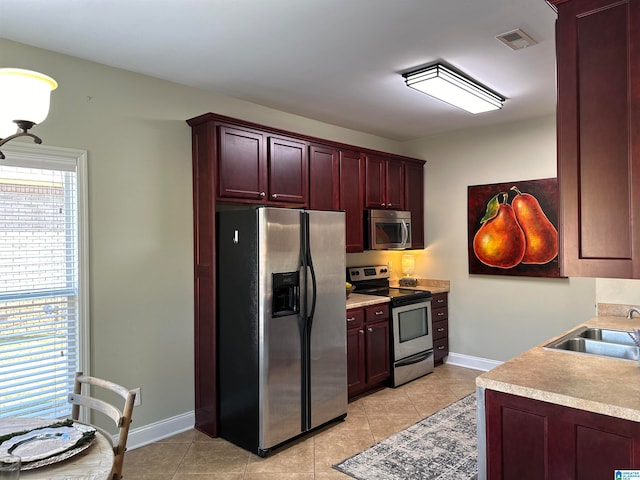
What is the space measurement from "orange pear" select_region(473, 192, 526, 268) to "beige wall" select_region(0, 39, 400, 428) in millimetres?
3095

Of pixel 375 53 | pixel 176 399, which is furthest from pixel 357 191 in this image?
pixel 176 399

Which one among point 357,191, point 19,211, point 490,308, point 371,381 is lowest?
point 371,381

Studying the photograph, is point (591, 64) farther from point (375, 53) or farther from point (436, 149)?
point (436, 149)

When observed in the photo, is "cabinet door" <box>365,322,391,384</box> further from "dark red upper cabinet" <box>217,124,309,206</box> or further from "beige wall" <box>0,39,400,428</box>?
"beige wall" <box>0,39,400,428</box>

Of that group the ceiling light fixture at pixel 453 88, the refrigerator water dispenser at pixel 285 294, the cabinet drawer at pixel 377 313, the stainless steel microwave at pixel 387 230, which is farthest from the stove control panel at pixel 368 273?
the ceiling light fixture at pixel 453 88

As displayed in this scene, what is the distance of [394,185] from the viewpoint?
499 centimetres

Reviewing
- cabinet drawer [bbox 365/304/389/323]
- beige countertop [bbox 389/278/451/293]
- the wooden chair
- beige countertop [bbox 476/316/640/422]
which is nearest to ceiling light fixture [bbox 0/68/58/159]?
the wooden chair

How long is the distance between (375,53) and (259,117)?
143 cm

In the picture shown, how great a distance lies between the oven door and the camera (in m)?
4.40

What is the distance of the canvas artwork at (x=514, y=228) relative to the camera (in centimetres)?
444

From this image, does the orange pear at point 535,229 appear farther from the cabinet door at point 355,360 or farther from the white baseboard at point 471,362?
the cabinet door at point 355,360

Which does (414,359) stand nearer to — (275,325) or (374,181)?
(374,181)

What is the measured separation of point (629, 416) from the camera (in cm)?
151

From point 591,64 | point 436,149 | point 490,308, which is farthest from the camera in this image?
point 436,149
